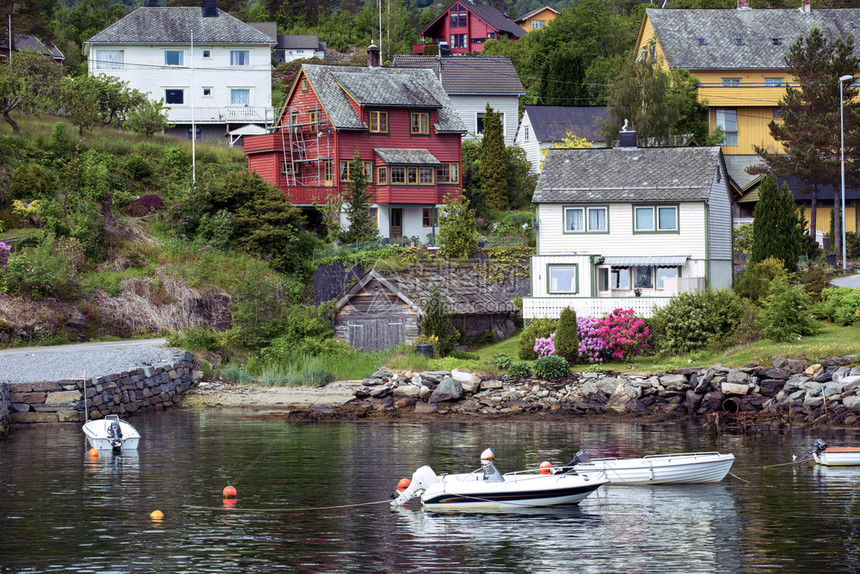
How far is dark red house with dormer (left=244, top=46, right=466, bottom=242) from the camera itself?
65.6 metres

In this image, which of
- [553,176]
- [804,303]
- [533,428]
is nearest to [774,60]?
[553,176]

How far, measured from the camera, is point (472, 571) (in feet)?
63.0

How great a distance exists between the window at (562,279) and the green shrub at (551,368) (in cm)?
756

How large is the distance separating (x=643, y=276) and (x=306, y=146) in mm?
27530

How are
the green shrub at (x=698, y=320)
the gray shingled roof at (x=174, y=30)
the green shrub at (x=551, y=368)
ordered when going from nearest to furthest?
1. the green shrub at (x=551, y=368)
2. the green shrub at (x=698, y=320)
3. the gray shingled roof at (x=174, y=30)

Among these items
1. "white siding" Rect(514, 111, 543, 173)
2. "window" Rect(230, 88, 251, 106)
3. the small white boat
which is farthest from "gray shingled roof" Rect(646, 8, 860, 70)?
the small white boat

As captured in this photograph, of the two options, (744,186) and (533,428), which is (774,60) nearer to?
(744,186)

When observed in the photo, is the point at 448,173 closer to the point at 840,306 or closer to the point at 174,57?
the point at 174,57

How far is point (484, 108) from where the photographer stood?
8925 cm

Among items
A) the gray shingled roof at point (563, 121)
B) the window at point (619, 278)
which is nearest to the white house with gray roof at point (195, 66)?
the gray shingled roof at point (563, 121)

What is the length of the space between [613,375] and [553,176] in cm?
1405

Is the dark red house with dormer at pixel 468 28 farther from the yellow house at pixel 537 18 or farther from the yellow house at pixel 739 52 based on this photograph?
the yellow house at pixel 739 52

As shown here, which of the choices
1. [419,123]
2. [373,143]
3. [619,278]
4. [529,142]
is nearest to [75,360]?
[619,278]

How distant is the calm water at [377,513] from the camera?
782 inches
